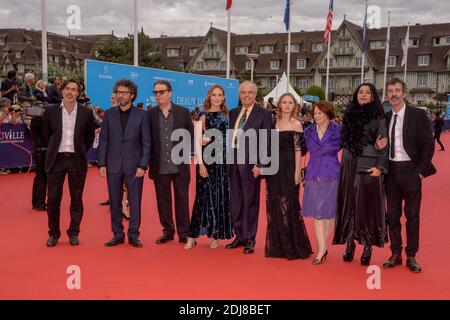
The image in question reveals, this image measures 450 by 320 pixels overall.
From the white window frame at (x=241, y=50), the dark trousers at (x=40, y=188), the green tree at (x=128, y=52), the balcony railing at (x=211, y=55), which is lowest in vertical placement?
the dark trousers at (x=40, y=188)

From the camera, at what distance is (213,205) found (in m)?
6.00

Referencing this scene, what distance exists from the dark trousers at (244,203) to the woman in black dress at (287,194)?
0.27 metres

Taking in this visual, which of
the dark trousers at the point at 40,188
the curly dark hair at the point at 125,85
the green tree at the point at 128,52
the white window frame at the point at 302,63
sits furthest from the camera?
the white window frame at the point at 302,63

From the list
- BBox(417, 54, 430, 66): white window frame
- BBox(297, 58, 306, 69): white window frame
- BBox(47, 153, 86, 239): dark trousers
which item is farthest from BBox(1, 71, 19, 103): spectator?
BBox(417, 54, 430, 66): white window frame

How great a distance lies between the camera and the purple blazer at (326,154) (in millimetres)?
5336

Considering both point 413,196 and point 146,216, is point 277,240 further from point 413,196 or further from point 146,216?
point 146,216

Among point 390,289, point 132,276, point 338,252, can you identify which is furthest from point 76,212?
point 390,289

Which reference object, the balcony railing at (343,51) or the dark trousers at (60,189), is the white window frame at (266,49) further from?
the dark trousers at (60,189)

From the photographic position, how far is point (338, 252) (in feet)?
19.3

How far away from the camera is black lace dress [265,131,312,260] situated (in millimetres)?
5551

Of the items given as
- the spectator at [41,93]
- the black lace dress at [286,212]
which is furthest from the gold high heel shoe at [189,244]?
the spectator at [41,93]

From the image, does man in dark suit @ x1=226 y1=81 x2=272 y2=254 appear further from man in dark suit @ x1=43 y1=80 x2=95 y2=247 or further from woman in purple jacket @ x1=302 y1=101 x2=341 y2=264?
man in dark suit @ x1=43 y1=80 x2=95 y2=247

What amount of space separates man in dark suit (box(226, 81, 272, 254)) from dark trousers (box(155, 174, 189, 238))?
69 cm

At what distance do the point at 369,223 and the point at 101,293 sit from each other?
2.78 meters
